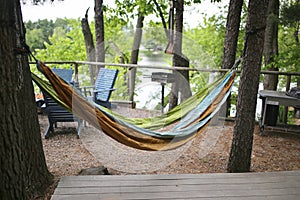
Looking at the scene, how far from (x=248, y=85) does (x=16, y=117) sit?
176 cm

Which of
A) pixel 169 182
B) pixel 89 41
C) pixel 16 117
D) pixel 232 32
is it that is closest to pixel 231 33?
pixel 232 32

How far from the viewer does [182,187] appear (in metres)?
1.96

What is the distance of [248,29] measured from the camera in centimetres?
229

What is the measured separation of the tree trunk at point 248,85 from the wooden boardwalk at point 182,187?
0.29m

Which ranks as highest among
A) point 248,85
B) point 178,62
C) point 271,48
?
point 271,48

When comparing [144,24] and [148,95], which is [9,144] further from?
[144,24]

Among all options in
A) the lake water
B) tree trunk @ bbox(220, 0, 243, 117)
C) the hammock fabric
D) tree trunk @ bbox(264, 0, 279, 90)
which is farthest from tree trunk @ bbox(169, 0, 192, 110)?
the hammock fabric

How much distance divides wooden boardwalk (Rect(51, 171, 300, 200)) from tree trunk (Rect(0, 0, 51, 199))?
0.21 metres

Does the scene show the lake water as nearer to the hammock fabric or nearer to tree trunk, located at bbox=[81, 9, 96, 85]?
tree trunk, located at bbox=[81, 9, 96, 85]

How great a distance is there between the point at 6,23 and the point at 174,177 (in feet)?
4.98

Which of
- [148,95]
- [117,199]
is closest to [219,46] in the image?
[148,95]

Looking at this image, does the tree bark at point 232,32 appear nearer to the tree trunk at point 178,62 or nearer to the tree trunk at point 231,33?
the tree trunk at point 231,33

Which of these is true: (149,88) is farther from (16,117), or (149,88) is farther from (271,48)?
(16,117)

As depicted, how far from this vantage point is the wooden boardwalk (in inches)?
72.2
